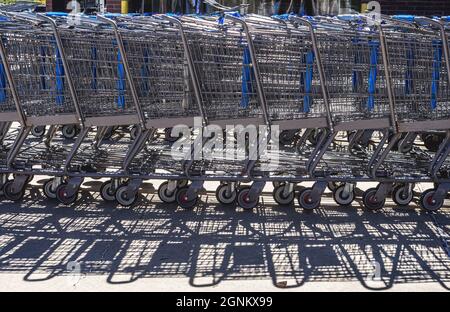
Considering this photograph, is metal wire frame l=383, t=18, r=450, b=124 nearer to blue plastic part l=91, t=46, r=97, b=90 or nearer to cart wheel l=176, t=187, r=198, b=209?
cart wheel l=176, t=187, r=198, b=209

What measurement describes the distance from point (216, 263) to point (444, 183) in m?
2.49

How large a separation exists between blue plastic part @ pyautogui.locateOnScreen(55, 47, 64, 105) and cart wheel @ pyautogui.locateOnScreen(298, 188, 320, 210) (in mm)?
2351

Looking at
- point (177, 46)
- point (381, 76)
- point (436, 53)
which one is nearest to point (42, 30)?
point (177, 46)

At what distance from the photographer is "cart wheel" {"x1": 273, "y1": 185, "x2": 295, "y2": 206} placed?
6512 millimetres

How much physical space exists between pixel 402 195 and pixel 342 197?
0.57 metres

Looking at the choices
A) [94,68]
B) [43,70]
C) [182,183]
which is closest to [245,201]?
→ [182,183]

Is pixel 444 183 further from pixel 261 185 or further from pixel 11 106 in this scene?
pixel 11 106

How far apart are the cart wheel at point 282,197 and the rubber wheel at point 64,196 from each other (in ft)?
6.11

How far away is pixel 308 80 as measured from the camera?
6219 millimetres

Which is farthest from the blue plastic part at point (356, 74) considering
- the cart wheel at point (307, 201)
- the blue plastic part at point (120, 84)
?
the blue plastic part at point (120, 84)

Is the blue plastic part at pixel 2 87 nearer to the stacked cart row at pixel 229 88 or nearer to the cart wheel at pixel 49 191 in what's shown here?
the stacked cart row at pixel 229 88

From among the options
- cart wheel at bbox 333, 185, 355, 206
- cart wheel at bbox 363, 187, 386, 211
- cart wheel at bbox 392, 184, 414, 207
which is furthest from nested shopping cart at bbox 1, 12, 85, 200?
cart wheel at bbox 392, 184, 414, 207

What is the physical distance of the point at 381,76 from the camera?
6.21m

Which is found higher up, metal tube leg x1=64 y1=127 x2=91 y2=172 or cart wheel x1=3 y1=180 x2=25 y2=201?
metal tube leg x1=64 y1=127 x2=91 y2=172
